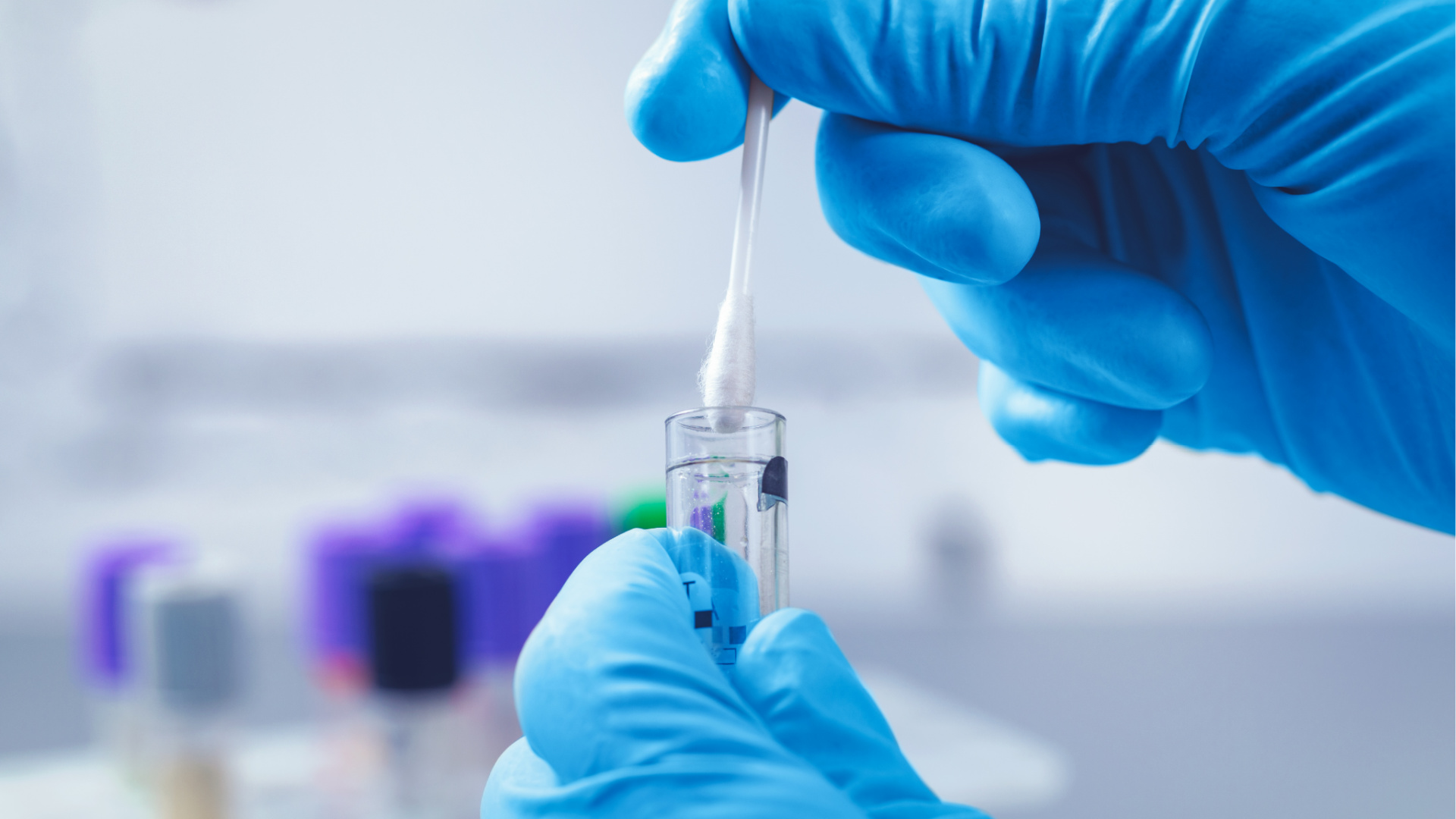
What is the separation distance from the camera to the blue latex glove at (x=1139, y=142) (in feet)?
1.47

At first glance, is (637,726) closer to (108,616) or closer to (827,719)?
(827,719)

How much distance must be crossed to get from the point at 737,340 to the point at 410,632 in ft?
2.40

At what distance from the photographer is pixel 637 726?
0.38m

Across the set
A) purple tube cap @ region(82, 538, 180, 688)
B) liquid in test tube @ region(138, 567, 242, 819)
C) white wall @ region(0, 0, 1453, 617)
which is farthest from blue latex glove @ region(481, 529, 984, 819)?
white wall @ region(0, 0, 1453, 617)

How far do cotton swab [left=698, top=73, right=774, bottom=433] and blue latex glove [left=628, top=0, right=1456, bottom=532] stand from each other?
4 cm

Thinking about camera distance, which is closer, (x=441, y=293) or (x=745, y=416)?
(x=745, y=416)

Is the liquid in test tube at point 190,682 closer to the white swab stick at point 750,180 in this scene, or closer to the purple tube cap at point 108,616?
the purple tube cap at point 108,616

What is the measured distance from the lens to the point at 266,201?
1885 mm

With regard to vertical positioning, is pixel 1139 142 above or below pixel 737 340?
above

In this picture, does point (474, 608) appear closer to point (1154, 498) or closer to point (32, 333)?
point (32, 333)

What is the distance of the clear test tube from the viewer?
46 cm

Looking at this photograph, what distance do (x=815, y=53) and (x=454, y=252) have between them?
5.25 ft

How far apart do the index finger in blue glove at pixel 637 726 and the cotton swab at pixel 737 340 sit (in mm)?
86

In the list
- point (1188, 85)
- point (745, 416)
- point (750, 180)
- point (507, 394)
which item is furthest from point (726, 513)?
point (507, 394)
